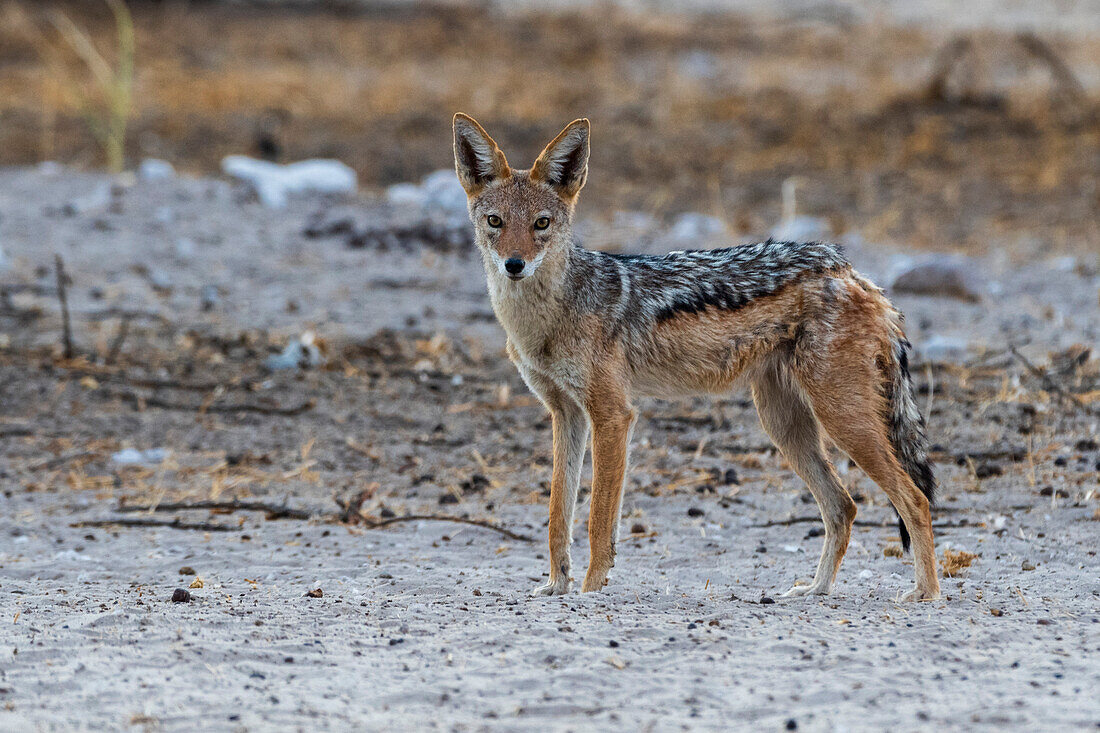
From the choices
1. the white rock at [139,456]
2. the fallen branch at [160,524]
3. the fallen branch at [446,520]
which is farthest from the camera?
the white rock at [139,456]

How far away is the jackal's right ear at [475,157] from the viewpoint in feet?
18.7

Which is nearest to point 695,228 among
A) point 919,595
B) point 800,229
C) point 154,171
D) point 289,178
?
point 800,229

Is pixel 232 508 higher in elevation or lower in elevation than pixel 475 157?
lower

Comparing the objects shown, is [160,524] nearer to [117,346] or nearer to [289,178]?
[117,346]

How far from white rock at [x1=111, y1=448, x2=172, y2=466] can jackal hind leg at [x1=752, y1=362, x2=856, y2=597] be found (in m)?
3.93

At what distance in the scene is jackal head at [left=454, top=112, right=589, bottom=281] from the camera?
5520 millimetres

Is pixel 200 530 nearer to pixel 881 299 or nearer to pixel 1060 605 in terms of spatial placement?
pixel 881 299

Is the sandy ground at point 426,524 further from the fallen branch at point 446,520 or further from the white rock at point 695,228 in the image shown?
the white rock at point 695,228

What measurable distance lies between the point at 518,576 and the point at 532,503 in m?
1.26

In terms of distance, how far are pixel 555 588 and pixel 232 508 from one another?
7.41ft

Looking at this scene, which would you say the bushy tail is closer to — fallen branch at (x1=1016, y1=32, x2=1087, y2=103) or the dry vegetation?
the dry vegetation

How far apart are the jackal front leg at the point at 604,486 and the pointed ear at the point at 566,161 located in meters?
1.12

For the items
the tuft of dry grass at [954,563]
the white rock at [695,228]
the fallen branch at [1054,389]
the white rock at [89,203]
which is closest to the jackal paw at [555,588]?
the tuft of dry grass at [954,563]

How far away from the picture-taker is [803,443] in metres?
5.70
